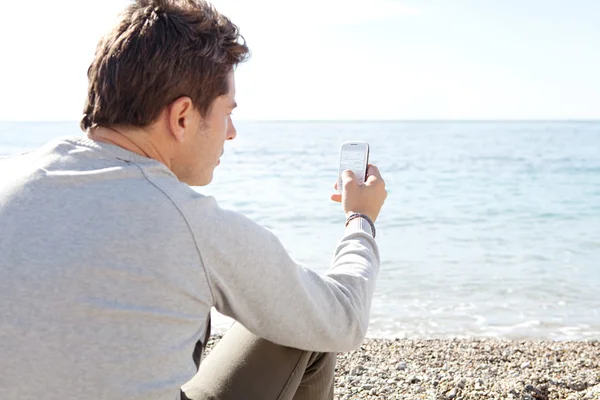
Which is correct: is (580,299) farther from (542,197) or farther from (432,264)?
(542,197)

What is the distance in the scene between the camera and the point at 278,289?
152 cm

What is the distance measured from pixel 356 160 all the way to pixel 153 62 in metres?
1.05

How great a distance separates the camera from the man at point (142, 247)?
1.34 meters

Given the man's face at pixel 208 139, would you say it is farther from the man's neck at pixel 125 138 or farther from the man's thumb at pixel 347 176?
the man's thumb at pixel 347 176

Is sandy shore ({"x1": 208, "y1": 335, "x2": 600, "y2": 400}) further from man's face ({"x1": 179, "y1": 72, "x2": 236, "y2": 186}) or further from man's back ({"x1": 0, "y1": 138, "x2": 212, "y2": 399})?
man's back ({"x1": 0, "y1": 138, "x2": 212, "y2": 399})

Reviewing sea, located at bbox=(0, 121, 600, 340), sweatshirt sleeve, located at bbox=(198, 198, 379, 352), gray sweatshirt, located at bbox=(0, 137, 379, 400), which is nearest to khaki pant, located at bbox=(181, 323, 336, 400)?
sweatshirt sleeve, located at bbox=(198, 198, 379, 352)

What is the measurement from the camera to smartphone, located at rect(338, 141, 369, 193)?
7.73 feet

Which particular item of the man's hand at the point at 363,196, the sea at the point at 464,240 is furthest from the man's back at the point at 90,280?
the sea at the point at 464,240

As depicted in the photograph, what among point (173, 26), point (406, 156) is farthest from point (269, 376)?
point (406, 156)

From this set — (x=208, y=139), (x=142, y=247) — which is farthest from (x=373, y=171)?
(x=142, y=247)

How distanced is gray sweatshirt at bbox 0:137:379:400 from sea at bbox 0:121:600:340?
3.87 metres

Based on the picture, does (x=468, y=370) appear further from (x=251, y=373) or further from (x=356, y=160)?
(x=251, y=373)

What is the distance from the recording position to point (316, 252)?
826cm

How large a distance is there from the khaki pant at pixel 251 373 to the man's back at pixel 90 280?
45 centimetres
